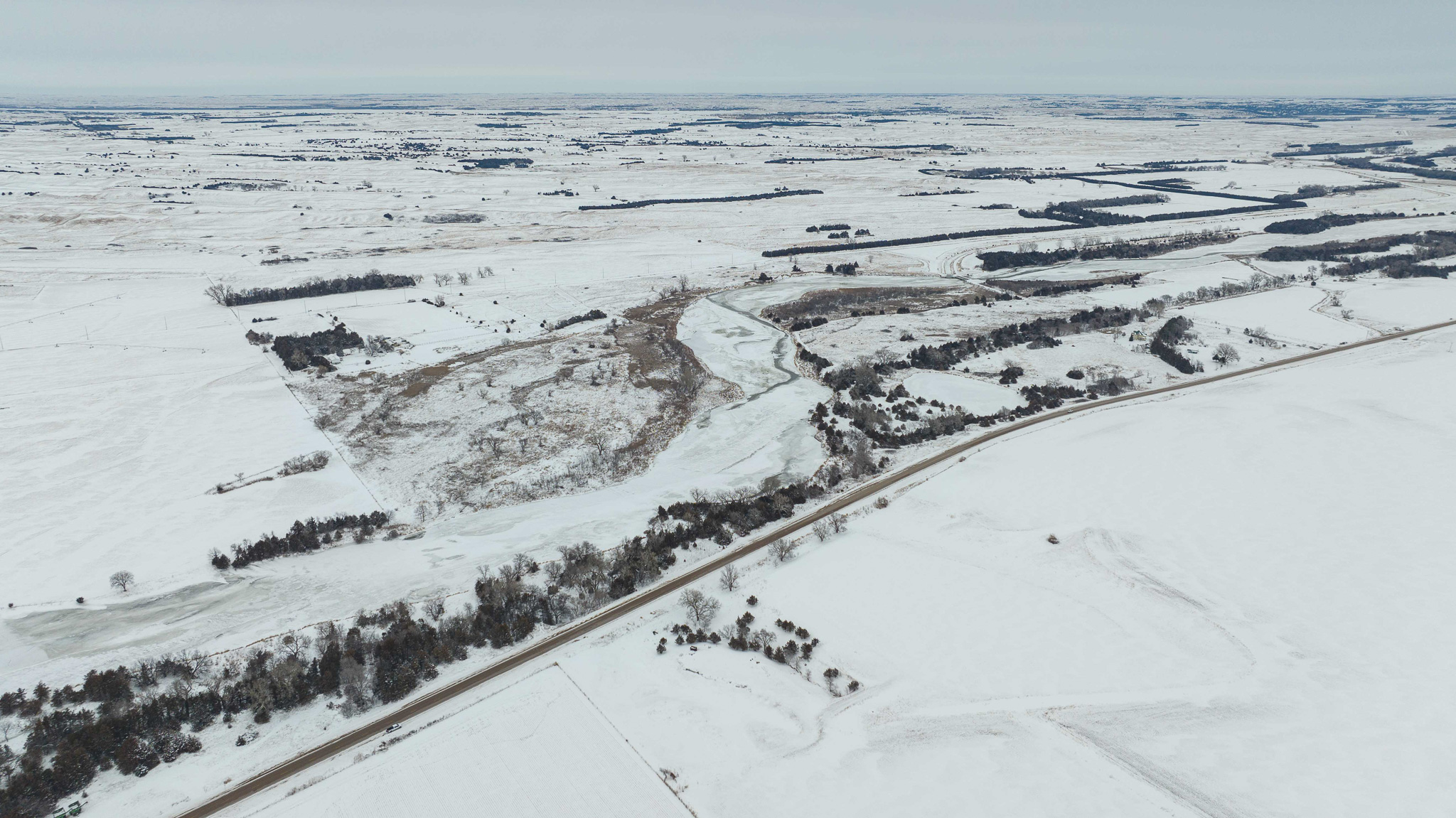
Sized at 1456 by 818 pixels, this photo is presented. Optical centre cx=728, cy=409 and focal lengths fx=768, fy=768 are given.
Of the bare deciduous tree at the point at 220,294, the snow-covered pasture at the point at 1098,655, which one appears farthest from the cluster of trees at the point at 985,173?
the bare deciduous tree at the point at 220,294

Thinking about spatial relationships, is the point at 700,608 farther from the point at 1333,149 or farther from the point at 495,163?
the point at 1333,149

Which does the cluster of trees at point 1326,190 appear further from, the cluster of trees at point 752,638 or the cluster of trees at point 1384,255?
the cluster of trees at point 752,638

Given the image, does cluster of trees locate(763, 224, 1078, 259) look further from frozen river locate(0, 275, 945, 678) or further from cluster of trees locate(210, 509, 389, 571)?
cluster of trees locate(210, 509, 389, 571)

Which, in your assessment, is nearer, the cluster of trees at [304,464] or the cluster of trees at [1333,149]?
the cluster of trees at [304,464]

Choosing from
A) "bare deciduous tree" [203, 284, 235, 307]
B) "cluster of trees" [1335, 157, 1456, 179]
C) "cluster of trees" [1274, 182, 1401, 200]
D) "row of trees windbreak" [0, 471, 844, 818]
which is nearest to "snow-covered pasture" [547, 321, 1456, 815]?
"row of trees windbreak" [0, 471, 844, 818]

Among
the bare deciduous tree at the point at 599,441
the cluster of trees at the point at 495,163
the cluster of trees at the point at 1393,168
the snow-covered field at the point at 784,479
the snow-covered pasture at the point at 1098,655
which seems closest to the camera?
the snow-covered pasture at the point at 1098,655

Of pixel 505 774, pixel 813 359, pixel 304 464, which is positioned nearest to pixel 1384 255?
pixel 813 359
